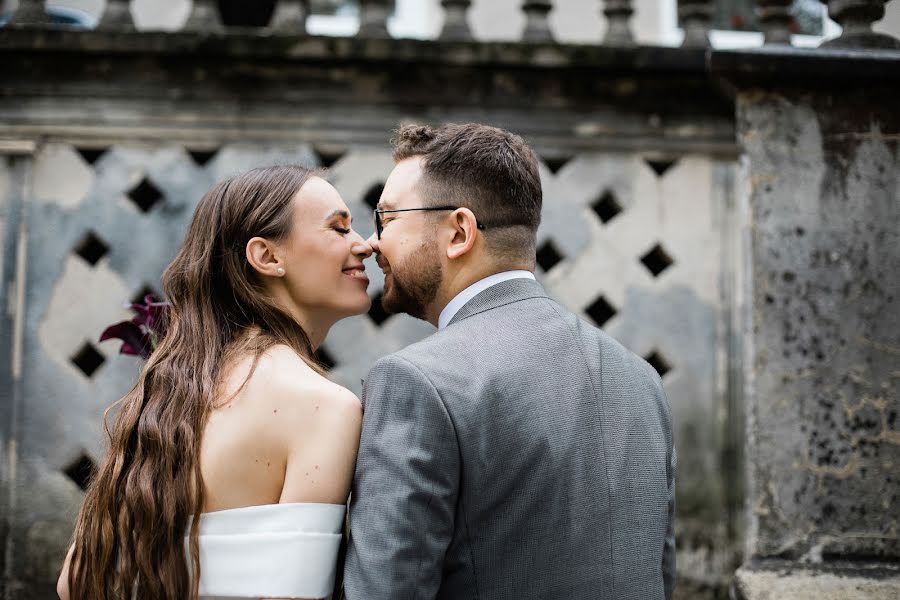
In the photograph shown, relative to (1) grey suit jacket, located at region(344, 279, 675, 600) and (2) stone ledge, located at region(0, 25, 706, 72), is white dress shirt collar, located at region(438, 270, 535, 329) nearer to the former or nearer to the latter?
(1) grey suit jacket, located at region(344, 279, 675, 600)

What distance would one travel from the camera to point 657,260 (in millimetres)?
4363

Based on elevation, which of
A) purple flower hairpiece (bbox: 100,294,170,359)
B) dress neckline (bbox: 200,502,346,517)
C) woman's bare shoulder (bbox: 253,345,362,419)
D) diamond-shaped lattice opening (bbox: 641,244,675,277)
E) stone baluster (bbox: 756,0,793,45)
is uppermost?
stone baluster (bbox: 756,0,793,45)

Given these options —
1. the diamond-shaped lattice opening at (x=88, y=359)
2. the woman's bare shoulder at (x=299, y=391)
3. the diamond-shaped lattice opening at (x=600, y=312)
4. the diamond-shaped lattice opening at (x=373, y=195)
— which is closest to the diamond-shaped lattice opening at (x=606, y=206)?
the diamond-shaped lattice opening at (x=600, y=312)

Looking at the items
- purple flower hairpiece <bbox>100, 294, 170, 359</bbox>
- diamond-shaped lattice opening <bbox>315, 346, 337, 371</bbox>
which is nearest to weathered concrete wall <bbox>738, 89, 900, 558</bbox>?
diamond-shaped lattice opening <bbox>315, 346, 337, 371</bbox>

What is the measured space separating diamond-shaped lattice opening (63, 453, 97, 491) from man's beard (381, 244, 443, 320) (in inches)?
89.0

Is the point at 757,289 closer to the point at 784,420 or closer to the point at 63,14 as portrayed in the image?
the point at 784,420

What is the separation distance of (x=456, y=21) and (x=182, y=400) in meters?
2.60

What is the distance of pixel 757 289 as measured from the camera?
3.42 m

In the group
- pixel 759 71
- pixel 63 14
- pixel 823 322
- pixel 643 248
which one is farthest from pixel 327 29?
pixel 823 322

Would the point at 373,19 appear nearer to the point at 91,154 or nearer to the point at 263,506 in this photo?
the point at 91,154

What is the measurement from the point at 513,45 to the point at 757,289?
1484 mm

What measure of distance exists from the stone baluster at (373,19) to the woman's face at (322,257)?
178cm

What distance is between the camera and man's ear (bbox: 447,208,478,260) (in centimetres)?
219

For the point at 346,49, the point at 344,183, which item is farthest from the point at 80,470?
the point at 346,49
